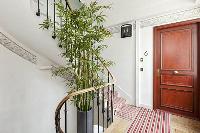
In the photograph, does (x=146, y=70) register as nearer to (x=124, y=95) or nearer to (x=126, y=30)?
(x=124, y=95)

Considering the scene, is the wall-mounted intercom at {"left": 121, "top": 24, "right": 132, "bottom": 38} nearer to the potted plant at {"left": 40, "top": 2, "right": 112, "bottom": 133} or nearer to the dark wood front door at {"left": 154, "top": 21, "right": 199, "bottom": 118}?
the dark wood front door at {"left": 154, "top": 21, "right": 199, "bottom": 118}

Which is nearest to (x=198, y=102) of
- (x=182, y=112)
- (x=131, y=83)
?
(x=182, y=112)

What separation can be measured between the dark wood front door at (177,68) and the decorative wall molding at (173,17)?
114 mm

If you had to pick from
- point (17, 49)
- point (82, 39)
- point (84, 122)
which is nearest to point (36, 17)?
point (82, 39)

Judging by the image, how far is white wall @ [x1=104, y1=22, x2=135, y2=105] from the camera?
3826mm

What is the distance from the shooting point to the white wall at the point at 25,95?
2.75 meters

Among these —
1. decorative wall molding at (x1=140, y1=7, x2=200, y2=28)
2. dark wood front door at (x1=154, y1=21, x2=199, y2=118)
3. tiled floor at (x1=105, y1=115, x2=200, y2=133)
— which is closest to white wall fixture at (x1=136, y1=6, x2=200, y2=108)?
decorative wall molding at (x1=140, y1=7, x2=200, y2=28)

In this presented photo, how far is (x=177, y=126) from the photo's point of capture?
272 cm

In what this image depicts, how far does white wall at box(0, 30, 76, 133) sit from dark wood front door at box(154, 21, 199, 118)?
249 cm

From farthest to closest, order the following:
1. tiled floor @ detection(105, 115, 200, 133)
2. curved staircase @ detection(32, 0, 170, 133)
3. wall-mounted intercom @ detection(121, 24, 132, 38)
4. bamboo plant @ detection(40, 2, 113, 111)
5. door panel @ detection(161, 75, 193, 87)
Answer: wall-mounted intercom @ detection(121, 24, 132, 38), door panel @ detection(161, 75, 193, 87), tiled floor @ detection(105, 115, 200, 133), curved staircase @ detection(32, 0, 170, 133), bamboo plant @ detection(40, 2, 113, 111)

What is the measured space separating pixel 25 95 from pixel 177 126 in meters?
3.01

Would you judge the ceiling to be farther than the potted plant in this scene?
Yes

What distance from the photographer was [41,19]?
2.13 metres

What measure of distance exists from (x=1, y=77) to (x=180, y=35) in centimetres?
369
